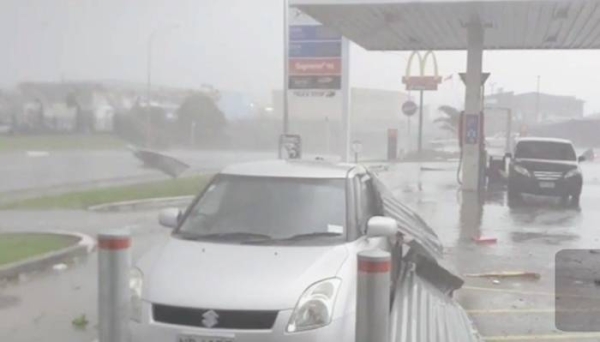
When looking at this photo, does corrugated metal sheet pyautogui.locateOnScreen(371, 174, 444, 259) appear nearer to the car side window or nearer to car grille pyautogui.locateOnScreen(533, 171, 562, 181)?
the car side window

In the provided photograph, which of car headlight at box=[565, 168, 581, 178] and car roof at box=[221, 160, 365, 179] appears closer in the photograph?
car roof at box=[221, 160, 365, 179]

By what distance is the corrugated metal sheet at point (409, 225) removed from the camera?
27.5 feet

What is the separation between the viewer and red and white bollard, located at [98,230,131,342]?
4754mm

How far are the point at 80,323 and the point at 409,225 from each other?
3507 millimetres

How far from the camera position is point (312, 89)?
21.3 metres

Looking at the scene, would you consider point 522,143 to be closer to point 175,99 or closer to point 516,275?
point 175,99

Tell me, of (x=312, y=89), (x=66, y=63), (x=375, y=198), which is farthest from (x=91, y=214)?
(x=375, y=198)

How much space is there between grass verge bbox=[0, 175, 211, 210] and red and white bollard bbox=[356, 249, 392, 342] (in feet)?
→ 35.8

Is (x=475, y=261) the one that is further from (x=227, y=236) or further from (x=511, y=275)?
(x=227, y=236)

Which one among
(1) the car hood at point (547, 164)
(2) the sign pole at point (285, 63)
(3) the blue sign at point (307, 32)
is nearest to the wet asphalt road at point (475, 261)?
(1) the car hood at point (547, 164)

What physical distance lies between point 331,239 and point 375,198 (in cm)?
175

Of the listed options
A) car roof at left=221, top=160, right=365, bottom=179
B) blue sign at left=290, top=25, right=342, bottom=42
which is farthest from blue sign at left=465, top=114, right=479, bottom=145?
car roof at left=221, top=160, right=365, bottom=179

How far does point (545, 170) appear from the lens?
2052cm

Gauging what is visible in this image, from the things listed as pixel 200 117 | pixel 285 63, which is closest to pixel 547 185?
pixel 285 63
